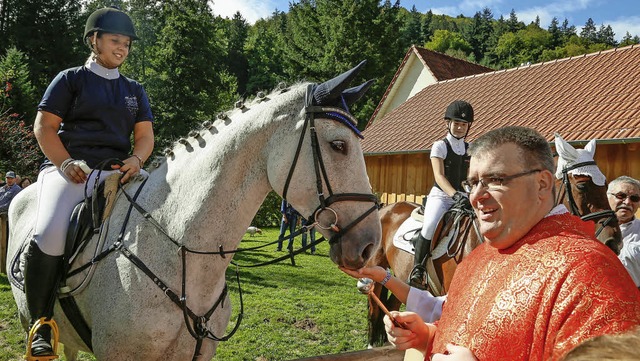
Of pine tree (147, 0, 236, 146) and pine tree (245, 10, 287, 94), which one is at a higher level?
pine tree (245, 10, 287, 94)

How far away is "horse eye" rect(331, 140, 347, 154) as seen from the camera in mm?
2438

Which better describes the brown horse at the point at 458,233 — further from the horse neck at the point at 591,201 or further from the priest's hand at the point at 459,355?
the priest's hand at the point at 459,355

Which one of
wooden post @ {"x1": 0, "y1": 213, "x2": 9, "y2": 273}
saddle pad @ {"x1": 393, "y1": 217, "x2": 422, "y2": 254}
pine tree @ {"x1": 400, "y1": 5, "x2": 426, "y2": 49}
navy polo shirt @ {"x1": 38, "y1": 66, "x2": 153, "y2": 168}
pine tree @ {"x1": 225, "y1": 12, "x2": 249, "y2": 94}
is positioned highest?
pine tree @ {"x1": 400, "y1": 5, "x2": 426, "y2": 49}

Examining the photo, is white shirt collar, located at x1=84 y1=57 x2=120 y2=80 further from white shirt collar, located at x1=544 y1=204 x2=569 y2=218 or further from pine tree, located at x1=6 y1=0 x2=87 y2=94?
pine tree, located at x1=6 y1=0 x2=87 y2=94

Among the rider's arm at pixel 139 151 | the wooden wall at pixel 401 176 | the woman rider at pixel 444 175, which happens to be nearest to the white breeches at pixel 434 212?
the woman rider at pixel 444 175

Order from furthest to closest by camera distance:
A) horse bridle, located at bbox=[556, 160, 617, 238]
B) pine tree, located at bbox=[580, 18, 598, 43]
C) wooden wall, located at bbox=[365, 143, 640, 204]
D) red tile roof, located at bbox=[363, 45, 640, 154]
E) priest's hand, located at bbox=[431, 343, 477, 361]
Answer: pine tree, located at bbox=[580, 18, 598, 43] → wooden wall, located at bbox=[365, 143, 640, 204] → red tile roof, located at bbox=[363, 45, 640, 154] → horse bridle, located at bbox=[556, 160, 617, 238] → priest's hand, located at bbox=[431, 343, 477, 361]

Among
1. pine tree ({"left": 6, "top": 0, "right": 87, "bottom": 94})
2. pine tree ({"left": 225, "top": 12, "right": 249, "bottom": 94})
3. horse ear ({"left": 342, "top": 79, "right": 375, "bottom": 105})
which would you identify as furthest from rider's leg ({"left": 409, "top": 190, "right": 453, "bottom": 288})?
pine tree ({"left": 225, "top": 12, "right": 249, "bottom": 94})

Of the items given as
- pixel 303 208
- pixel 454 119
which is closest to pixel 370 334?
pixel 454 119

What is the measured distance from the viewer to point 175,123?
30.7 m

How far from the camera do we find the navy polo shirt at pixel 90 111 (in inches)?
110

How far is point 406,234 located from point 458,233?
3.65 ft

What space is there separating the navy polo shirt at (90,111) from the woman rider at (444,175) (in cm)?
349

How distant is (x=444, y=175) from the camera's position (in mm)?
5473

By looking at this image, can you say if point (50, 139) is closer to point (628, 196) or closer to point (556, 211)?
point (556, 211)
